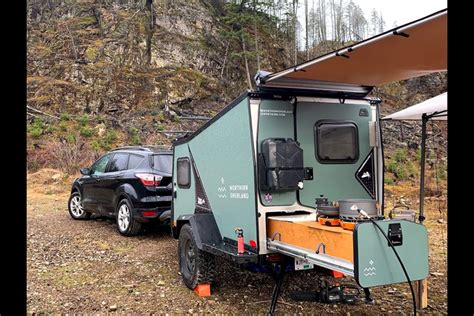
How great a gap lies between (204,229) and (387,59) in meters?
2.84

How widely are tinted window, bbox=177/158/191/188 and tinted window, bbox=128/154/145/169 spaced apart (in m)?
1.92

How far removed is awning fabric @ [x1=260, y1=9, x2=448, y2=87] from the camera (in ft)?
9.30

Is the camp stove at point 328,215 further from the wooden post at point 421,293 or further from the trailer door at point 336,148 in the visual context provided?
the wooden post at point 421,293

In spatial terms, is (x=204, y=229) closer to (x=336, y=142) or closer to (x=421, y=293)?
(x=336, y=142)

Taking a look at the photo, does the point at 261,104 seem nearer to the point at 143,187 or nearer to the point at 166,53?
the point at 143,187

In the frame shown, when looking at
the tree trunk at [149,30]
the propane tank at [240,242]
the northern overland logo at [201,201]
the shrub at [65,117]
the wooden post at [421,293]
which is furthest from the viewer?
the tree trunk at [149,30]

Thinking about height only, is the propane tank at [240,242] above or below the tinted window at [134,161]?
below

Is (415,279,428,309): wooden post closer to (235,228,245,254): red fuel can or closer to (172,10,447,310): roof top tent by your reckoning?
(172,10,447,310): roof top tent

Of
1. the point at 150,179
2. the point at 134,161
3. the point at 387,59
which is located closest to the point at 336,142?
the point at 387,59

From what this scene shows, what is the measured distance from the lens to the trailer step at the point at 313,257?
2883mm

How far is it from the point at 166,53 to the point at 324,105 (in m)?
22.4

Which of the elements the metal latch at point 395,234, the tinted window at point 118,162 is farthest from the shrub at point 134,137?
the metal latch at point 395,234

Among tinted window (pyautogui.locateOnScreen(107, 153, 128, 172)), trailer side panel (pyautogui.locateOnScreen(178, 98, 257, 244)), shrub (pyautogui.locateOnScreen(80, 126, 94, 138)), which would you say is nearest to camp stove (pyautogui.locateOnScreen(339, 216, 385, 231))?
trailer side panel (pyautogui.locateOnScreen(178, 98, 257, 244))

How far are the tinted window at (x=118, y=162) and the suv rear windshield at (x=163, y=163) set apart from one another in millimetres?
836
